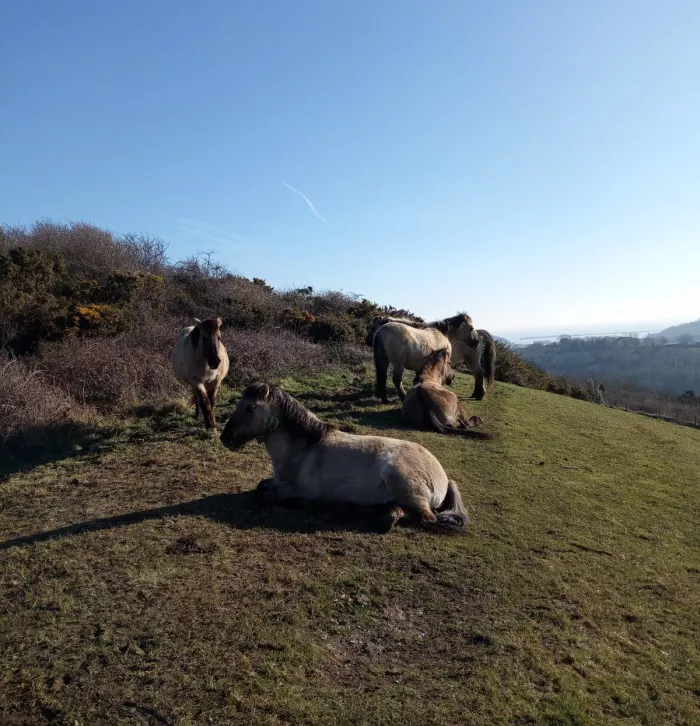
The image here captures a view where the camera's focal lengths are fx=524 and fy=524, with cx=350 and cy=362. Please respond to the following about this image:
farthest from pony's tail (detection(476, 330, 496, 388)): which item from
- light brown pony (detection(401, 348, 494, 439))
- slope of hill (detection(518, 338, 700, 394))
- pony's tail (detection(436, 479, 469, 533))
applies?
slope of hill (detection(518, 338, 700, 394))

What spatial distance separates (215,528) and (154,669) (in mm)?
1963

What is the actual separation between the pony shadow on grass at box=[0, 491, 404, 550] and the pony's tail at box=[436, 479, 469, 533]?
62 centimetres

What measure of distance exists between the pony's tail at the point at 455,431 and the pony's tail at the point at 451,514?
3467 mm

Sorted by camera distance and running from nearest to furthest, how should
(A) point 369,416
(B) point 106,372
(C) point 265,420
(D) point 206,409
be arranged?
(C) point 265,420, (D) point 206,409, (B) point 106,372, (A) point 369,416

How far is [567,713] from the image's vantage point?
2934 mm

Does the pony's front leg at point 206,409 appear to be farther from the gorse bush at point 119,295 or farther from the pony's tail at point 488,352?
the pony's tail at point 488,352

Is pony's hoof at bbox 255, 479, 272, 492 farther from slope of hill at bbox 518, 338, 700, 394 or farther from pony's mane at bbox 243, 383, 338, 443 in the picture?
slope of hill at bbox 518, 338, 700, 394

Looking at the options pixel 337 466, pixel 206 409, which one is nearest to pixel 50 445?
pixel 206 409

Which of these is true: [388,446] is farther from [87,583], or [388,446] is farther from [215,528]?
[87,583]

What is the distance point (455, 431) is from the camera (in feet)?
30.5

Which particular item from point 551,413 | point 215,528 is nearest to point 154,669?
point 215,528

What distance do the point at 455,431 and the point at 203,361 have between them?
4.52m

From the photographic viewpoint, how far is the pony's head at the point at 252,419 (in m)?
5.47

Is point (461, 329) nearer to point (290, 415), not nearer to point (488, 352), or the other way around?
point (488, 352)
